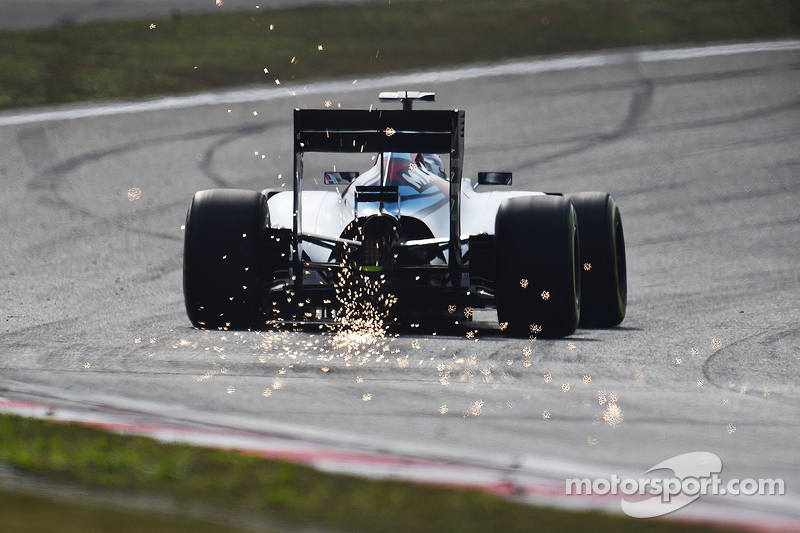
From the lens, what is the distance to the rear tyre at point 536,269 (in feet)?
21.7

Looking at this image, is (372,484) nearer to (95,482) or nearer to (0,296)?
(95,482)

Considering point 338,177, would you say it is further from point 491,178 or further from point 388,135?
point 388,135

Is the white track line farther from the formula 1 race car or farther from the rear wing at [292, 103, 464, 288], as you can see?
the rear wing at [292, 103, 464, 288]

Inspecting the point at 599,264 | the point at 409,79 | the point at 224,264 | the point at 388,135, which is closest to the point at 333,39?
the point at 409,79

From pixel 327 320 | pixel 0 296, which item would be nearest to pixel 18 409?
pixel 327 320

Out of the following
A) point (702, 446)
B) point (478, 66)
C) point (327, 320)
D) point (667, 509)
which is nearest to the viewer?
point (667, 509)

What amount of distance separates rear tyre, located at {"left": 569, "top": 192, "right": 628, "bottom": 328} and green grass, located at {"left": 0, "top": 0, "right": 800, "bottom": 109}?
11.7 metres

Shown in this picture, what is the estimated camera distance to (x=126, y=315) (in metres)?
7.84

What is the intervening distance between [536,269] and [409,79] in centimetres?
1293

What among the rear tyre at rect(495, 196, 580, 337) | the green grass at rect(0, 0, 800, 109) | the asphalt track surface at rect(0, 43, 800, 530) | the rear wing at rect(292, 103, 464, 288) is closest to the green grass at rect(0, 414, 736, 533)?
the asphalt track surface at rect(0, 43, 800, 530)

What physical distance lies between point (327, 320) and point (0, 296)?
2715mm

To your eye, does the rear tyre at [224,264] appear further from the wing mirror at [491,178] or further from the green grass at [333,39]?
the green grass at [333,39]

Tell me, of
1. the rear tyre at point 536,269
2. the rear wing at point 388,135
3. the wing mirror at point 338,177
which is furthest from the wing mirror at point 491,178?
the wing mirror at point 338,177

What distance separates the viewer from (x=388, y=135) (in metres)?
6.95
